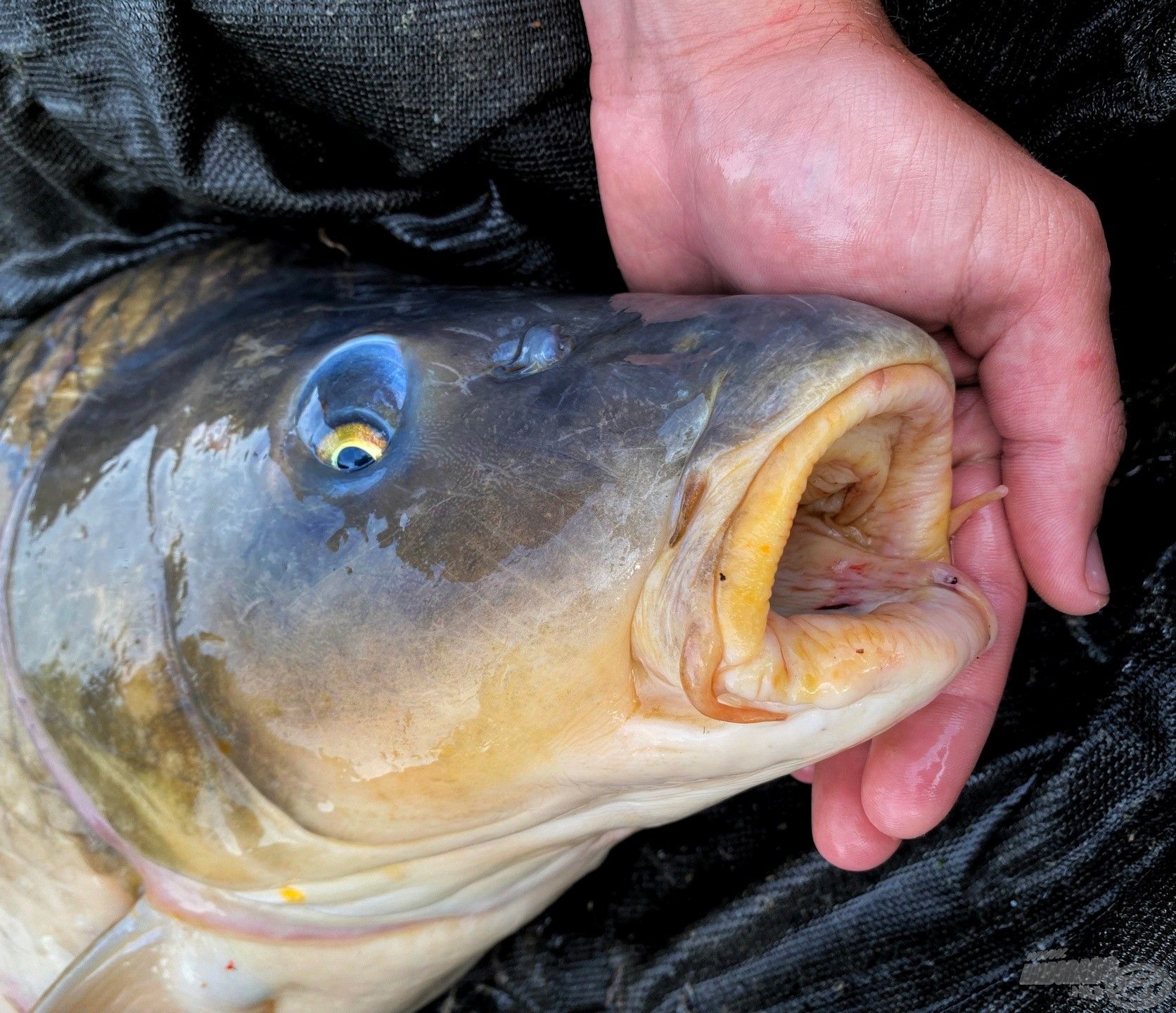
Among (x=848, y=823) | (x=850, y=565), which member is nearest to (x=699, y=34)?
(x=850, y=565)

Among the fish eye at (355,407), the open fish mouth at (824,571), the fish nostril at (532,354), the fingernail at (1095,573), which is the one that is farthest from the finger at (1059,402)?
the fish eye at (355,407)

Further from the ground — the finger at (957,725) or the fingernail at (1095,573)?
the fingernail at (1095,573)

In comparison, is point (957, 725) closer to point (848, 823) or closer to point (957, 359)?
point (848, 823)

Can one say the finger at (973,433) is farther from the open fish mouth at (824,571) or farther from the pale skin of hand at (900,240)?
the open fish mouth at (824,571)

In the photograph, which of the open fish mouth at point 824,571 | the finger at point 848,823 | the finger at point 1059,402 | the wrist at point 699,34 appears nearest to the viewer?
the open fish mouth at point 824,571

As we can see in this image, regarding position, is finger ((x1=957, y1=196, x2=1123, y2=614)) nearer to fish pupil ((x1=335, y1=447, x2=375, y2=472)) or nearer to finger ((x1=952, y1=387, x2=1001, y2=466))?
finger ((x1=952, y1=387, x2=1001, y2=466))

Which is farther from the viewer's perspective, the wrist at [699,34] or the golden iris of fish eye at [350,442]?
the wrist at [699,34]

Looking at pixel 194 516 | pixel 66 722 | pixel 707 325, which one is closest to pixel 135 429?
pixel 194 516
